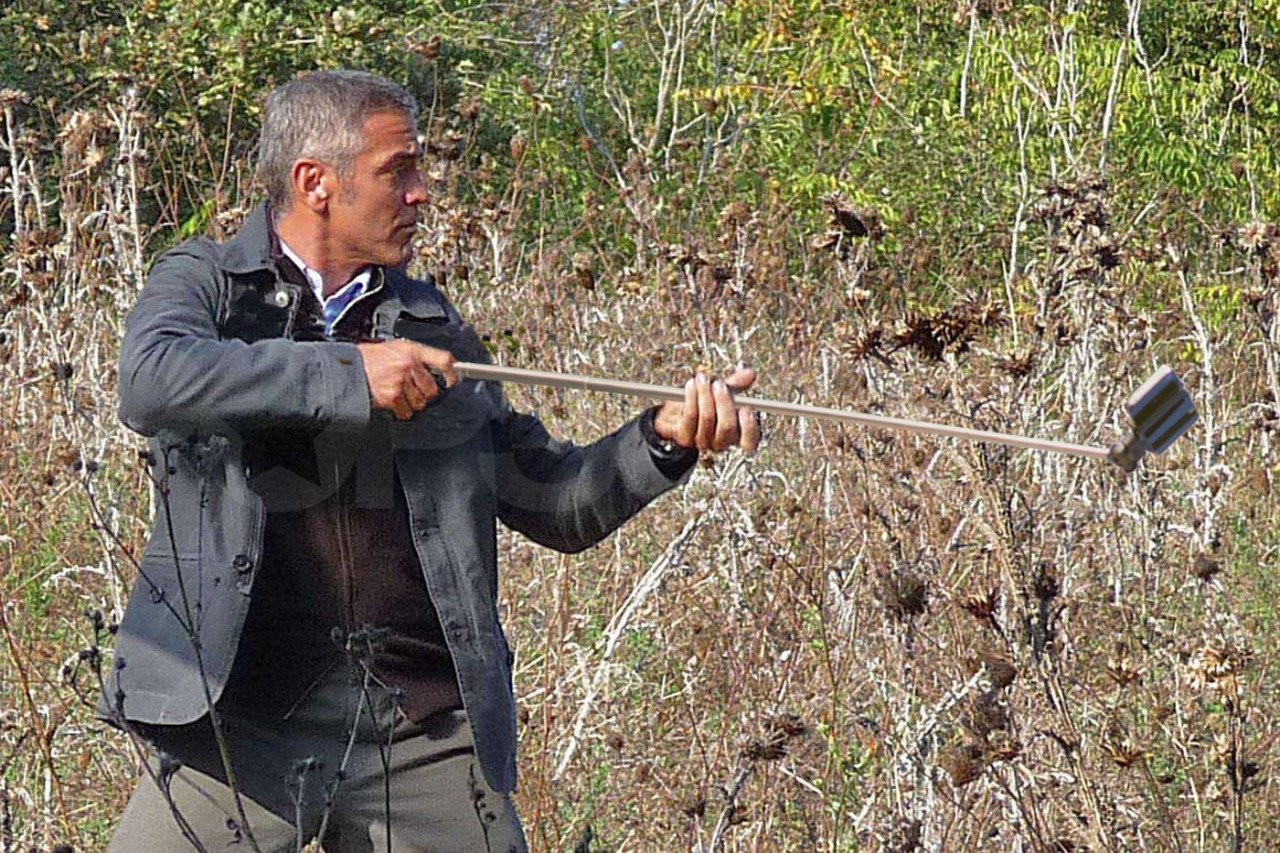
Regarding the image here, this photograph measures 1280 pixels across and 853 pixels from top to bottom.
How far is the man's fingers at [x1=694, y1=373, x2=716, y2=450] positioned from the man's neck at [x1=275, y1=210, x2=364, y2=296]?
1.70 feet

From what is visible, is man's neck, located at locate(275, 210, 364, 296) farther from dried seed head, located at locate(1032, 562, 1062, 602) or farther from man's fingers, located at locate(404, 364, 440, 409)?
dried seed head, located at locate(1032, 562, 1062, 602)

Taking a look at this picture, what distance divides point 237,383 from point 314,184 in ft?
1.26

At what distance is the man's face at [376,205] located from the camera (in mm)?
2559

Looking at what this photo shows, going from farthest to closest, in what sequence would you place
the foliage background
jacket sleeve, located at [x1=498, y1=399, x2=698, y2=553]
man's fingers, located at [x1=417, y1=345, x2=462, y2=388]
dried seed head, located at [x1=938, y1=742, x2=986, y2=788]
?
the foliage background → dried seed head, located at [x1=938, y1=742, x2=986, y2=788] → jacket sleeve, located at [x1=498, y1=399, x2=698, y2=553] → man's fingers, located at [x1=417, y1=345, x2=462, y2=388]

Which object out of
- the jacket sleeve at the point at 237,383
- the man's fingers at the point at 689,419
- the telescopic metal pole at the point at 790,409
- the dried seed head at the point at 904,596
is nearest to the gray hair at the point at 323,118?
the jacket sleeve at the point at 237,383

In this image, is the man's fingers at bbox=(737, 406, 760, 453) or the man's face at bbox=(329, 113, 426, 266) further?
the man's face at bbox=(329, 113, 426, 266)

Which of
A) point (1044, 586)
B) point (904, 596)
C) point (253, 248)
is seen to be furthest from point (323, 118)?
point (1044, 586)

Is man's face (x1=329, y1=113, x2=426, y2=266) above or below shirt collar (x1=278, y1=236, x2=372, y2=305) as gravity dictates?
above

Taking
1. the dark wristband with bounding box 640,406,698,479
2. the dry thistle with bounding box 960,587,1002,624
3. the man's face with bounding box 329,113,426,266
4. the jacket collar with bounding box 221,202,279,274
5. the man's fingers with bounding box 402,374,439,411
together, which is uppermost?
the man's face with bounding box 329,113,426,266

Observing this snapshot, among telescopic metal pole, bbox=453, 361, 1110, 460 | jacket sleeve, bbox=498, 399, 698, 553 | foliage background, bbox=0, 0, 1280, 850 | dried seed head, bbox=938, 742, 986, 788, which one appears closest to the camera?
telescopic metal pole, bbox=453, 361, 1110, 460

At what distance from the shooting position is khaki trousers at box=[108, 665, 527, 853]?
95.7 inches

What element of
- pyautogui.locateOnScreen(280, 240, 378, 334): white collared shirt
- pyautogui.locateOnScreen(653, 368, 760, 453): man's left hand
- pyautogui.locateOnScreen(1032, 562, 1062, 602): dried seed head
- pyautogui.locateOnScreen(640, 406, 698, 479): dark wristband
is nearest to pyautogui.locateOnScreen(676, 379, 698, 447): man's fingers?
pyautogui.locateOnScreen(653, 368, 760, 453): man's left hand

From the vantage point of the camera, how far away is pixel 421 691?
2.53 m

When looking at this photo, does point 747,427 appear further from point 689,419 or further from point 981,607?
point 981,607
